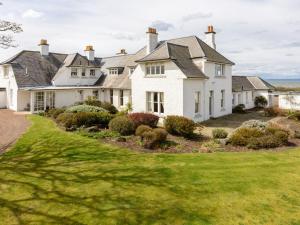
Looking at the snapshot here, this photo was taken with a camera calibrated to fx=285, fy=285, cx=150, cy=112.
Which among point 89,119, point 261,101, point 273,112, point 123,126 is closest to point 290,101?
point 261,101

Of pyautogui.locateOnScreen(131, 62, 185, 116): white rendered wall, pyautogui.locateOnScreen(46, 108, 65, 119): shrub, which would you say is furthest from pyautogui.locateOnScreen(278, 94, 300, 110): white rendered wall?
pyautogui.locateOnScreen(46, 108, 65, 119): shrub

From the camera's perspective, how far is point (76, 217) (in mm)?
8469

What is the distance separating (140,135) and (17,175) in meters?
9.10

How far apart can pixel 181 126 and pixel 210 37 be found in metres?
18.6

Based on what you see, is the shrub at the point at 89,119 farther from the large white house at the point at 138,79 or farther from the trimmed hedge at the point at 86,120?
the large white house at the point at 138,79

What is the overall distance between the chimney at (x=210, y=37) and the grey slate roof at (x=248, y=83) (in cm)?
892

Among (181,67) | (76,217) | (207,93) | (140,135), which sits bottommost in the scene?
(76,217)

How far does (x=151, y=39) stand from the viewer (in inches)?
1303

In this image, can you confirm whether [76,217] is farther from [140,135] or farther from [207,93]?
[207,93]

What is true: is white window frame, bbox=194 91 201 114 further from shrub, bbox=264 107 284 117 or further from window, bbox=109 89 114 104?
window, bbox=109 89 114 104

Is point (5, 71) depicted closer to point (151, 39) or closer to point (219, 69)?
point (151, 39)

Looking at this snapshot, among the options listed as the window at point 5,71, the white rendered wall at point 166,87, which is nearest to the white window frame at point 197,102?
the white rendered wall at point 166,87

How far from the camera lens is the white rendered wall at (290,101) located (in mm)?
41469

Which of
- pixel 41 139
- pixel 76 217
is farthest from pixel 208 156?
pixel 41 139
